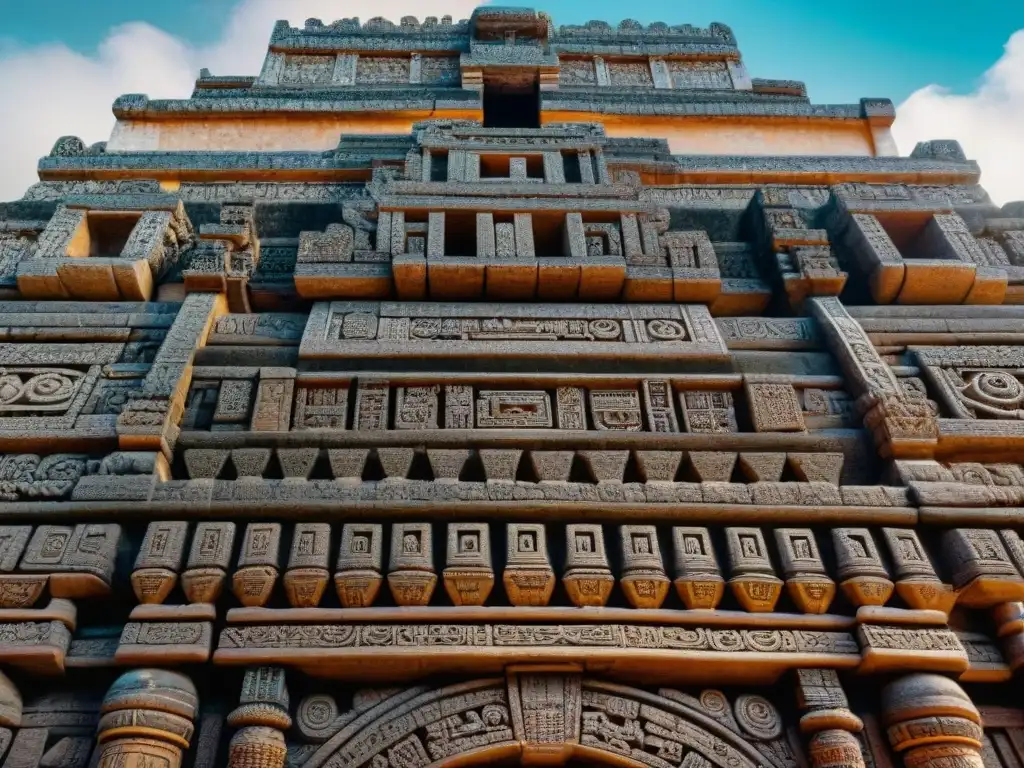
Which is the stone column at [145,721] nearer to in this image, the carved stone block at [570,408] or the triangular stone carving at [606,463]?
the triangular stone carving at [606,463]

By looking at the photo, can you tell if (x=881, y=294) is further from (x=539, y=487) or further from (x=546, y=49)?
→ (x=546, y=49)

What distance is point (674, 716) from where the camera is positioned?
4000mm

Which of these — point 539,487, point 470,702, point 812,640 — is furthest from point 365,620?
point 812,640

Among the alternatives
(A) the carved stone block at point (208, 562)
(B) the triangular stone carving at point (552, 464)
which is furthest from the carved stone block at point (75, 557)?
(B) the triangular stone carving at point (552, 464)

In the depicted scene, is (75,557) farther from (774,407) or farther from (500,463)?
(774,407)

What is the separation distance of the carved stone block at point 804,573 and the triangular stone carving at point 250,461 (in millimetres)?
2718

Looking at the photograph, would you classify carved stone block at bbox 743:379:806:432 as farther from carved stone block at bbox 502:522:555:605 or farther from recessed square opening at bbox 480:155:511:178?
recessed square opening at bbox 480:155:511:178

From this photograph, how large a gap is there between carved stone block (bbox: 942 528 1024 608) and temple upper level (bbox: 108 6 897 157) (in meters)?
5.42

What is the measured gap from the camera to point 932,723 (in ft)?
12.6

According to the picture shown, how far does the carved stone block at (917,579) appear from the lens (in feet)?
13.8

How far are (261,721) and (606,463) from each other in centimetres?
214

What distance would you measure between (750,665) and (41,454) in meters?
3.87

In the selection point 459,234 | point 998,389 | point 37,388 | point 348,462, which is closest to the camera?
point 348,462

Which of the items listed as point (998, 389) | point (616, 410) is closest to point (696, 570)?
point (616, 410)
